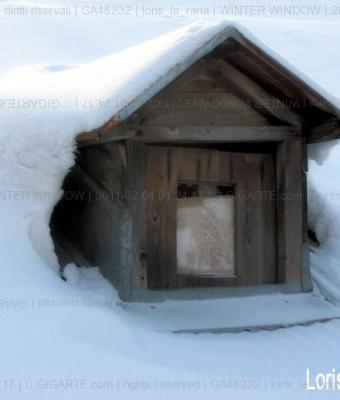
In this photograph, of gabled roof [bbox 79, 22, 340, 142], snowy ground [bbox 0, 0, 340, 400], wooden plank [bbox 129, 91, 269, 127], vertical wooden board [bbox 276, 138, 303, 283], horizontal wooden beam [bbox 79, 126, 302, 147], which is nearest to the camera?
snowy ground [bbox 0, 0, 340, 400]

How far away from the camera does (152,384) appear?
383cm

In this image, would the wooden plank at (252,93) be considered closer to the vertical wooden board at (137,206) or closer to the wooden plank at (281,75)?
the wooden plank at (281,75)

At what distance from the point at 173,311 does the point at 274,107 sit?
2098mm

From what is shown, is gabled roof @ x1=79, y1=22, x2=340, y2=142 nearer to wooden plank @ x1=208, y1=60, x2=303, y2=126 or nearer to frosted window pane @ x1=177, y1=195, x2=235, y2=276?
wooden plank @ x1=208, y1=60, x2=303, y2=126

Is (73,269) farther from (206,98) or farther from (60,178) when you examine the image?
(206,98)

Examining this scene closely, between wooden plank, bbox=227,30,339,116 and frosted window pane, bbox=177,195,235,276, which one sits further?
frosted window pane, bbox=177,195,235,276

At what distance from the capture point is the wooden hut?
5742 mm

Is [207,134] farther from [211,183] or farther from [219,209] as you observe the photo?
[219,209]

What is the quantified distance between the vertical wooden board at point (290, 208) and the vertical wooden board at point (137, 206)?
1.40 meters

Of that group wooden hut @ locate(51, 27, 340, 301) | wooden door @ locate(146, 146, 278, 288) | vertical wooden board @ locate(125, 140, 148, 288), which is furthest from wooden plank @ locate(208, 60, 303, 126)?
vertical wooden board @ locate(125, 140, 148, 288)

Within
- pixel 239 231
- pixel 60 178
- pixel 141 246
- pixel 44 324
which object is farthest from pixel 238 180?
pixel 44 324

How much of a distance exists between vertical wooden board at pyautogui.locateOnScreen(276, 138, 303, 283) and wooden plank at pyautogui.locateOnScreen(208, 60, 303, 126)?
255 mm

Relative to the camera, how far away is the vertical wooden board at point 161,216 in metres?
5.93

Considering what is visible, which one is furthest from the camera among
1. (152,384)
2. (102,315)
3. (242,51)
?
(242,51)
